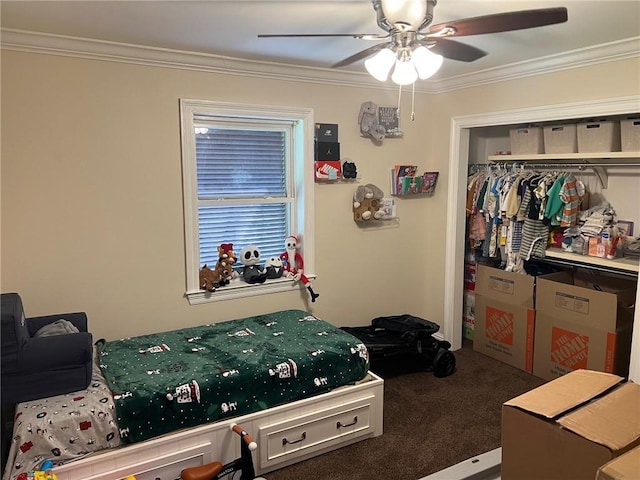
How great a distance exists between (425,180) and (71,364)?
2.87 m

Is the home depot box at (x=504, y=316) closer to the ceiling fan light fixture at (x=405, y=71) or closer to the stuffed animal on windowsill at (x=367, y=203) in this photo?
the stuffed animal on windowsill at (x=367, y=203)

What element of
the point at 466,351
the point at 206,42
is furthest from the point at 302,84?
the point at 466,351

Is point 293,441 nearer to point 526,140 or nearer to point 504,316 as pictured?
point 504,316

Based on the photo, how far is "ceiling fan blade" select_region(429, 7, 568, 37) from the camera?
168 centimetres

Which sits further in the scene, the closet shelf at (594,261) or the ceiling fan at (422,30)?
the closet shelf at (594,261)

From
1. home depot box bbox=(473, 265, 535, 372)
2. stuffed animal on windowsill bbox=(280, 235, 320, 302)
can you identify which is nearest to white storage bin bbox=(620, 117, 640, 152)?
home depot box bbox=(473, 265, 535, 372)

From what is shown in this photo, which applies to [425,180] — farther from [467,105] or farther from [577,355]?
[577,355]

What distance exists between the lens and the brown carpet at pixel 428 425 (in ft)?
8.63

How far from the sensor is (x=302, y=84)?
11.6ft

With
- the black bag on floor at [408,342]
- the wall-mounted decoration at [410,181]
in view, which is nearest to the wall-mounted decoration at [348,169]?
the wall-mounted decoration at [410,181]

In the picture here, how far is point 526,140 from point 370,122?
3.98ft

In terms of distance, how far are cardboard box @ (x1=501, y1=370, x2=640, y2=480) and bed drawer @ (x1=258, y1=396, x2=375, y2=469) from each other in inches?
65.6

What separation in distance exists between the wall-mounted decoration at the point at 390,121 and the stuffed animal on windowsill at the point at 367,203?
44 centimetres

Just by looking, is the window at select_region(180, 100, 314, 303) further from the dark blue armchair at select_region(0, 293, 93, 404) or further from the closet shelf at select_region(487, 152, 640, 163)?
the closet shelf at select_region(487, 152, 640, 163)
